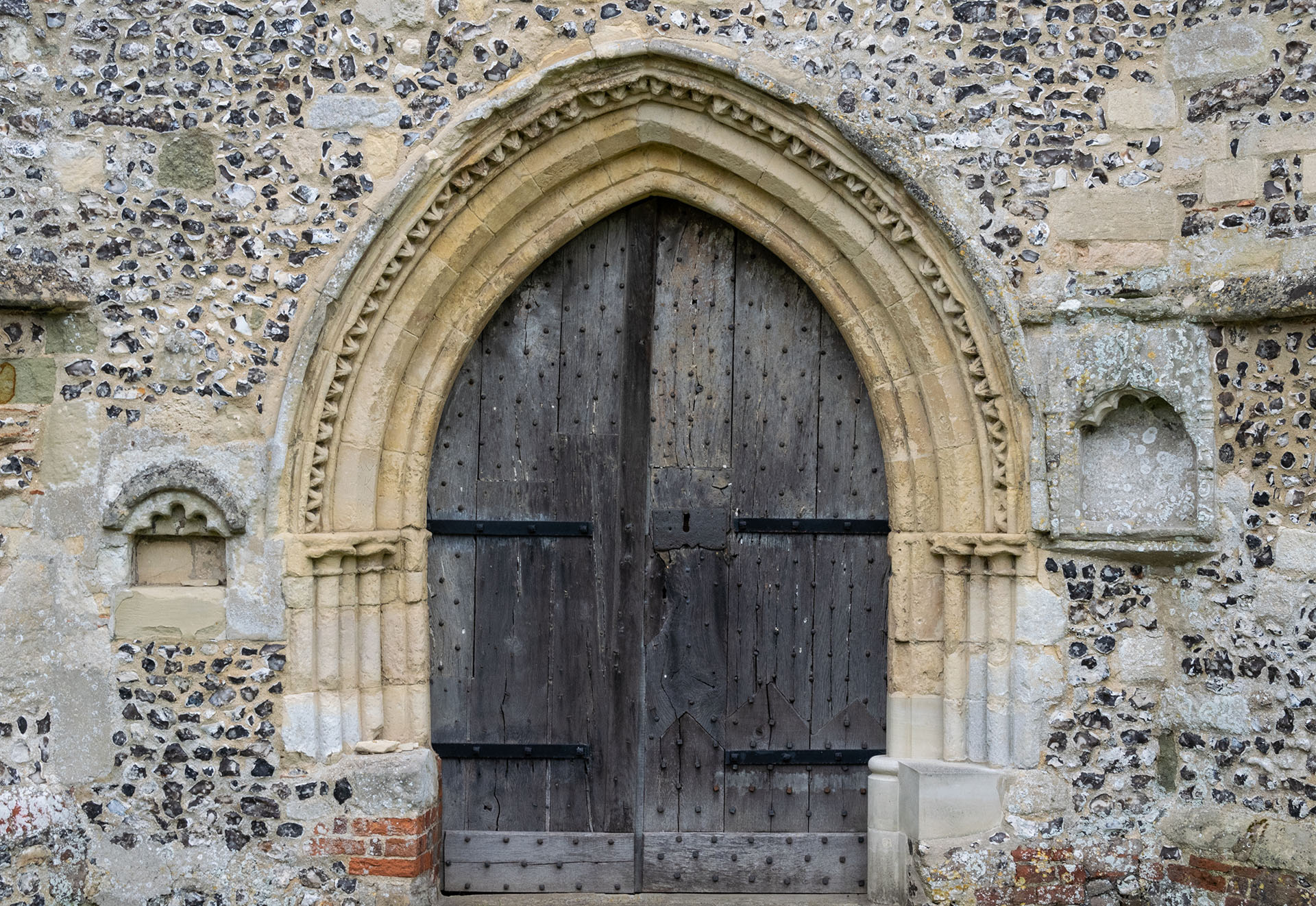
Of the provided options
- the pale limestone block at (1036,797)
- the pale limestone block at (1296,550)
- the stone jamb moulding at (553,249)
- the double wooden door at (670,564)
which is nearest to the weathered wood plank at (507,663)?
the double wooden door at (670,564)

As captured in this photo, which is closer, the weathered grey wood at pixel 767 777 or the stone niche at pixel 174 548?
the stone niche at pixel 174 548

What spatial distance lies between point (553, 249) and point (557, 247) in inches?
0.7

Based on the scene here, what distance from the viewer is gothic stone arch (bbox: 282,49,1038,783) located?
362 centimetres

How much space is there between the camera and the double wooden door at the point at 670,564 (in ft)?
13.3

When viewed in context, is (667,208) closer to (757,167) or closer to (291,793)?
(757,167)

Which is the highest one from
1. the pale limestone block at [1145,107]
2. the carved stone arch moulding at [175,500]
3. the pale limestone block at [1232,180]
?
the pale limestone block at [1145,107]

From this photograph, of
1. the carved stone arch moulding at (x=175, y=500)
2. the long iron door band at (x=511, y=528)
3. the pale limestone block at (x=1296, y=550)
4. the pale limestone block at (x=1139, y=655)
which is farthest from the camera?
the long iron door band at (x=511, y=528)

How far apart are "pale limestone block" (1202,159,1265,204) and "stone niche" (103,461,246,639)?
344 centimetres

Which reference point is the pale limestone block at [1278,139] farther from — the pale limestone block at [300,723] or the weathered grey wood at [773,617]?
the pale limestone block at [300,723]

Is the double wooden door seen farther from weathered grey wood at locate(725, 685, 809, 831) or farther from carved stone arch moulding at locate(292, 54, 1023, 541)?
carved stone arch moulding at locate(292, 54, 1023, 541)

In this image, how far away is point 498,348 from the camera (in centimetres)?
405

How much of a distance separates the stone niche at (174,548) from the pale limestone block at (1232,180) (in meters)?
3.44

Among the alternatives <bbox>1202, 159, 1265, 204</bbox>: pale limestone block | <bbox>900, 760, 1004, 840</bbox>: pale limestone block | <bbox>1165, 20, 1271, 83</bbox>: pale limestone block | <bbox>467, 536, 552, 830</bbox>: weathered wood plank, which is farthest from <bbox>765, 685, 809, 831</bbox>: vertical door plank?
<bbox>1165, 20, 1271, 83</bbox>: pale limestone block

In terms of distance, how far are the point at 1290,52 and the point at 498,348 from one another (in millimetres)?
2900
